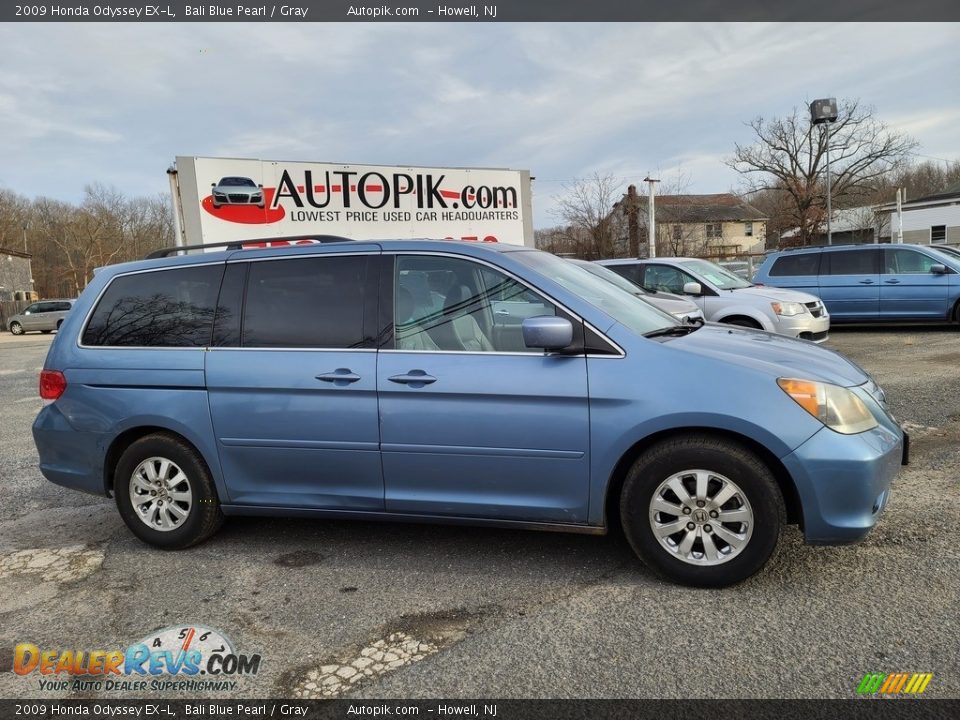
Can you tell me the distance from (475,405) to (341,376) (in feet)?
2.54

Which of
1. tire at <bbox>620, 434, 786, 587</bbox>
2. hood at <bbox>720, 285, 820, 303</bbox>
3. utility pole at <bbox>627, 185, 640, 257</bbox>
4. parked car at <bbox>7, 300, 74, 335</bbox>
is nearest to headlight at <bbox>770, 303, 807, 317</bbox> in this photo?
hood at <bbox>720, 285, 820, 303</bbox>

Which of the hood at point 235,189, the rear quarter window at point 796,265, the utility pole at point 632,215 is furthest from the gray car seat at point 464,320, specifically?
the utility pole at point 632,215

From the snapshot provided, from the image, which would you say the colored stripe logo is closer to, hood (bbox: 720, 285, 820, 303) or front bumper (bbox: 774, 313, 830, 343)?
front bumper (bbox: 774, 313, 830, 343)

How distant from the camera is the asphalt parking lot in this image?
266 centimetres

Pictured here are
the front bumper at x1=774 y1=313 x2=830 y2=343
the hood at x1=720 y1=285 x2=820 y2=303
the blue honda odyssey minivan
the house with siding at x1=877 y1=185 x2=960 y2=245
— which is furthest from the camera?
the house with siding at x1=877 y1=185 x2=960 y2=245

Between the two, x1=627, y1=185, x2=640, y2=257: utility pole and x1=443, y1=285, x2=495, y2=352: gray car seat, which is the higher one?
x1=627, y1=185, x2=640, y2=257: utility pole

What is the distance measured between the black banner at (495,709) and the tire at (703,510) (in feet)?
2.74

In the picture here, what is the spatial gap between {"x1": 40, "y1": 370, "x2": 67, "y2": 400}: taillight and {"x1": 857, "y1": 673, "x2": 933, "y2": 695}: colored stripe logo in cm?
455

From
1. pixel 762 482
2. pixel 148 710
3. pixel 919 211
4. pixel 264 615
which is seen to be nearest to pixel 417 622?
pixel 264 615

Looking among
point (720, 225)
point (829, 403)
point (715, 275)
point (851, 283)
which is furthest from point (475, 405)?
point (720, 225)

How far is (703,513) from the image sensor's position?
3.22 m

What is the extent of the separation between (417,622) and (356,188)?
1038 cm

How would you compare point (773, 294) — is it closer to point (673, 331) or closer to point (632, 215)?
point (673, 331)

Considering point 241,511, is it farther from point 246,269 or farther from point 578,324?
point 578,324
